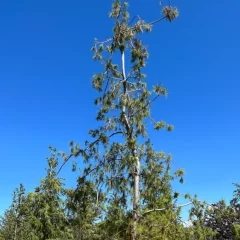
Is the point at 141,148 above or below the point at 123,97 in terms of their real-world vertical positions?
below

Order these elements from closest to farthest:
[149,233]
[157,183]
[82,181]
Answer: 1. [149,233]
2. [157,183]
3. [82,181]

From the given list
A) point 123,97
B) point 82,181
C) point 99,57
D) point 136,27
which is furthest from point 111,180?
point 136,27

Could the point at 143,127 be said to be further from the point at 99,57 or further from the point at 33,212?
the point at 33,212

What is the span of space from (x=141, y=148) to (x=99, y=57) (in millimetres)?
2707

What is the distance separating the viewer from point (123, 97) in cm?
922

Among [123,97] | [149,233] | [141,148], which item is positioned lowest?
[149,233]

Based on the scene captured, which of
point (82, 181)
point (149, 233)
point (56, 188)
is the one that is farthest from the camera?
point (56, 188)

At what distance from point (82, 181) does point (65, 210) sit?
108cm

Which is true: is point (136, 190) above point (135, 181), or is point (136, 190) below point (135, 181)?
below

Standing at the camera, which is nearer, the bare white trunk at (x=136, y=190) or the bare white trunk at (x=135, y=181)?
the bare white trunk at (x=135, y=181)

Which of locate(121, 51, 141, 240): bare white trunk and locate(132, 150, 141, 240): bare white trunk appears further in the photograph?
locate(132, 150, 141, 240): bare white trunk

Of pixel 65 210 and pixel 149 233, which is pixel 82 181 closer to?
pixel 65 210

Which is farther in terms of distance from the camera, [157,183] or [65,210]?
[65,210]

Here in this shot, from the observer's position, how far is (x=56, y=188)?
36.3 feet
